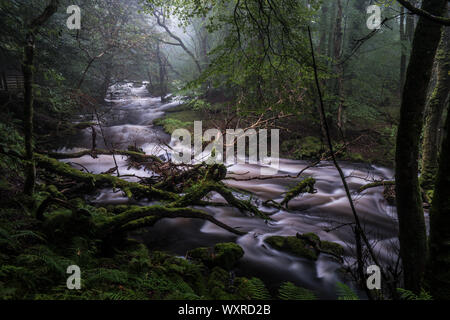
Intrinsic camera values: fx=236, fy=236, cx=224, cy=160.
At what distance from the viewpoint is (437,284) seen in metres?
2.68

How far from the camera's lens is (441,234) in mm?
2670

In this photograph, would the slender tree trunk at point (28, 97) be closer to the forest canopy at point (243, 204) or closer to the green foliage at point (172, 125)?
Answer: the forest canopy at point (243, 204)

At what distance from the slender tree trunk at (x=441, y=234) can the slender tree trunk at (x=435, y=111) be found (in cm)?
573

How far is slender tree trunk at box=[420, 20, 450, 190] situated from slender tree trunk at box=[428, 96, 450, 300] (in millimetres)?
5729

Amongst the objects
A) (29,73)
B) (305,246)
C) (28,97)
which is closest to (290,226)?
(305,246)

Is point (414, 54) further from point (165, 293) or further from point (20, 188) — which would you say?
point (20, 188)

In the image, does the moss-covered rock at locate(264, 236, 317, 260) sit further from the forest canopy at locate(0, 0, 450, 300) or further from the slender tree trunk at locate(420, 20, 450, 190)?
the slender tree trunk at locate(420, 20, 450, 190)

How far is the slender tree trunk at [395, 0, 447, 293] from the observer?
2.78 metres

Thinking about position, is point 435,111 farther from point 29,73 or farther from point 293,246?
point 29,73

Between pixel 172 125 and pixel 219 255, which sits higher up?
pixel 172 125

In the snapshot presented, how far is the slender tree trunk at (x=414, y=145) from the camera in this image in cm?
278

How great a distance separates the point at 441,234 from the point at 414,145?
107 cm

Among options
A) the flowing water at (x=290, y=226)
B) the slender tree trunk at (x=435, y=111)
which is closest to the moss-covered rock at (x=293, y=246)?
the flowing water at (x=290, y=226)
